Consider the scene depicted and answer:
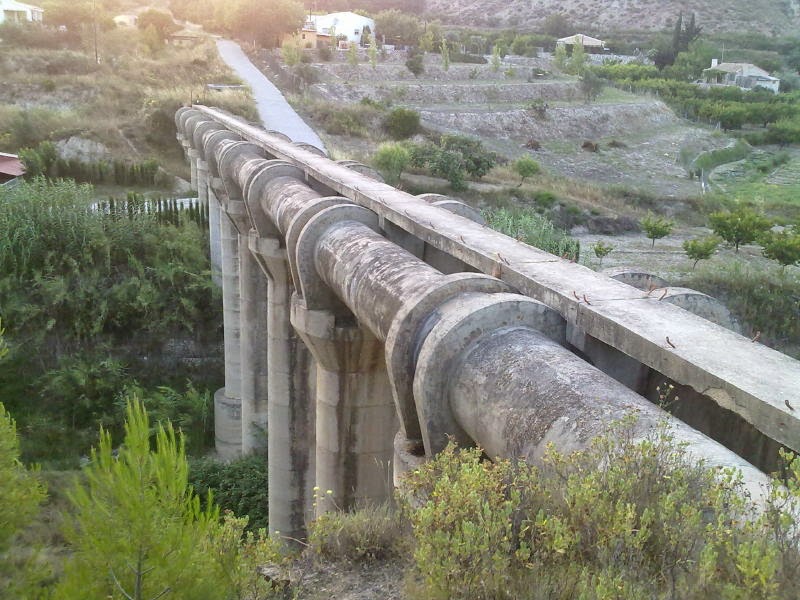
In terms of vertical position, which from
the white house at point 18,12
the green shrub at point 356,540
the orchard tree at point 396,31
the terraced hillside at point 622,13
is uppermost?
the terraced hillside at point 622,13

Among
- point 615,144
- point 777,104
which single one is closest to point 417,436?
point 615,144

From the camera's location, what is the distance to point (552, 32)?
4483 inches

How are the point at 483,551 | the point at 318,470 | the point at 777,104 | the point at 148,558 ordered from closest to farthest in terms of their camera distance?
1. the point at 483,551
2. the point at 148,558
3. the point at 318,470
4. the point at 777,104

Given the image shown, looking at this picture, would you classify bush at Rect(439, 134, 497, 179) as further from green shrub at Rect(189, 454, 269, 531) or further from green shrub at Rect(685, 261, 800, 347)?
green shrub at Rect(189, 454, 269, 531)

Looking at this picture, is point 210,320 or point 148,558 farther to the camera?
point 210,320

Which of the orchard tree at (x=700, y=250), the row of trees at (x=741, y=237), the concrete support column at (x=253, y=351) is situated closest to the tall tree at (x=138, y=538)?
the concrete support column at (x=253, y=351)

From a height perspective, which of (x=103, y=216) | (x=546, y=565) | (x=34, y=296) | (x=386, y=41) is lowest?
(x=34, y=296)

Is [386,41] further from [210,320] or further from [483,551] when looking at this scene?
[483,551]

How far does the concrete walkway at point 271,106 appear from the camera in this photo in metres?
39.5

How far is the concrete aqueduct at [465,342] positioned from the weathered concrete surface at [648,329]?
0.04 feet

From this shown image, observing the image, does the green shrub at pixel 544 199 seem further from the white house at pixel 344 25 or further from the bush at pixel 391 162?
the white house at pixel 344 25

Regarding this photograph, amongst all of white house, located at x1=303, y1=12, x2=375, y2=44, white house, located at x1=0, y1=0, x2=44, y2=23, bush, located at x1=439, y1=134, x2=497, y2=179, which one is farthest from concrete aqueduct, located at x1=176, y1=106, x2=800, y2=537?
white house, located at x1=303, y1=12, x2=375, y2=44

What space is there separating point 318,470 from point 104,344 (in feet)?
51.0

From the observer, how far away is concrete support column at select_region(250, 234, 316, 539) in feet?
49.0
